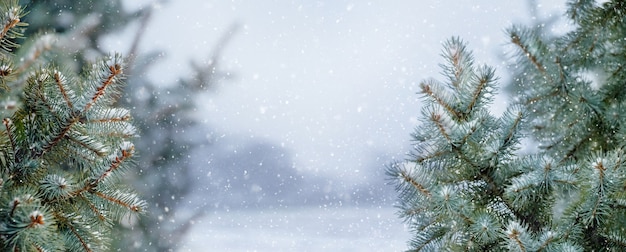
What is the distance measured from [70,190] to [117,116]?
0.48 ft

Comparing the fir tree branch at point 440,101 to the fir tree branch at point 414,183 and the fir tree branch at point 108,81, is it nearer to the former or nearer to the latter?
the fir tree branch at point 414,183

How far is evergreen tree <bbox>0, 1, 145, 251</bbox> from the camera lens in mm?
838

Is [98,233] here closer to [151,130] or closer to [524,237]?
[524,237]

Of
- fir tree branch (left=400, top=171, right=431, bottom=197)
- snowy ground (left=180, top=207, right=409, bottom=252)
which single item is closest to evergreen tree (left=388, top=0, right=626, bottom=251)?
fir tree branch (left=400, top=171, right=431, bottom=197)

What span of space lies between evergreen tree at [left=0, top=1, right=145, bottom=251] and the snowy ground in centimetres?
160

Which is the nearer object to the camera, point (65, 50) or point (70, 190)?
point (70, 190)

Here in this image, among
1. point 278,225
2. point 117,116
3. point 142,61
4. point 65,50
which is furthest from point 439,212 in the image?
point 278,225

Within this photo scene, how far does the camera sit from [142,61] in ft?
7.43

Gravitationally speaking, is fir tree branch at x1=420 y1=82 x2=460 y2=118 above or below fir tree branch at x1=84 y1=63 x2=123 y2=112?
above

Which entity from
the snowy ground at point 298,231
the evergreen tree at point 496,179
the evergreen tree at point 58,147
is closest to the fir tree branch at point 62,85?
the evergreen tree at point 58,147

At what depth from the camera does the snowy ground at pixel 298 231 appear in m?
2.80

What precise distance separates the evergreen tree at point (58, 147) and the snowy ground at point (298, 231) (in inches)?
63.1

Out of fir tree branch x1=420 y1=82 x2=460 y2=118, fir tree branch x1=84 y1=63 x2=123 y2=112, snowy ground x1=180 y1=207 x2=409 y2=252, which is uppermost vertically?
snowy ground x1=180 y1=207 x2=409 y2=252

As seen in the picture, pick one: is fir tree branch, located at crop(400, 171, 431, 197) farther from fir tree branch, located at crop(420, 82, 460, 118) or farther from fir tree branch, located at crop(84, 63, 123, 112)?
fir tree branch, located at crop(84, 63, 123, 112)
